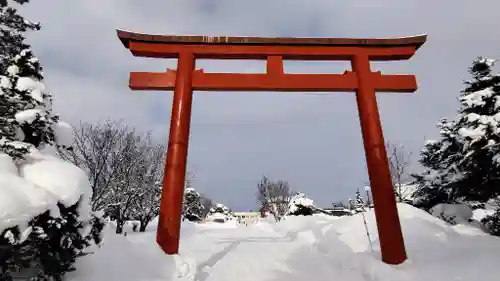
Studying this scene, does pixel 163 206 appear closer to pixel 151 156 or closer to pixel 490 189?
pixel 490 189

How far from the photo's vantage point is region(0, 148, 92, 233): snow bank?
339cm

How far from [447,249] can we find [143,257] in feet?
21.0

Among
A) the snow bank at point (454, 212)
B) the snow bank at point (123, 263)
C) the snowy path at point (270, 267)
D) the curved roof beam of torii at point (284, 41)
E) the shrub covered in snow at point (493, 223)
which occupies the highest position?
the curved roof beam of torii at point (284, 41)

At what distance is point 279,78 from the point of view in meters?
8.10

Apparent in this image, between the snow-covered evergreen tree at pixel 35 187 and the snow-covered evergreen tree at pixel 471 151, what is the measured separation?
8.02 metres

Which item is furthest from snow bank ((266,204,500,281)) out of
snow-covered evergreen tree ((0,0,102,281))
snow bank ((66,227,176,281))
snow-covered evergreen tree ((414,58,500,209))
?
snow-covered evergreen tree ((0,0,102,281))

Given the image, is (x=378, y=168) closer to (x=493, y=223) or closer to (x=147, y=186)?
(x=493, y=223)

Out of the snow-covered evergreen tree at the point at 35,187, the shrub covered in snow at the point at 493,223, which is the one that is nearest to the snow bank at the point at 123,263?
the snow-covered evergreen tree at the point at 35,187

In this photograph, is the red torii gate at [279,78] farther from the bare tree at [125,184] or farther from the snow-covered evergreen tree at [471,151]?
the bare tree at [125,184]

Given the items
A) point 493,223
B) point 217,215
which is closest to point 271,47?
point 493,223

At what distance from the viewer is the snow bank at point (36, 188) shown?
339cm

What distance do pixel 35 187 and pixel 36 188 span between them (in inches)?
1.2

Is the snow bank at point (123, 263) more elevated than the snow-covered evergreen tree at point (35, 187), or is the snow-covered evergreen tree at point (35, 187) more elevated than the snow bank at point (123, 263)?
the snow-covered evergreen tree at point (35, 187)

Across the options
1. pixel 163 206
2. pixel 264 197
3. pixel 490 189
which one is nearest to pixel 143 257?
pixel 163 206
